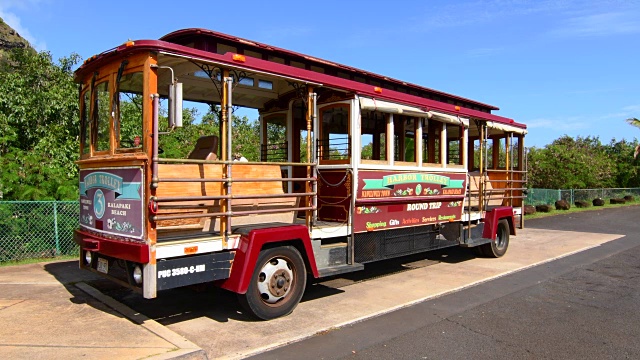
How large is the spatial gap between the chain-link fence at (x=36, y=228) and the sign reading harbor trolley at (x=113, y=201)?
332 cm

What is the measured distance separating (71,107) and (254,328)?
322 inches

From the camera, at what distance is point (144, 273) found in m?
4.49

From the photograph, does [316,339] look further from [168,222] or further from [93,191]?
[93,191]

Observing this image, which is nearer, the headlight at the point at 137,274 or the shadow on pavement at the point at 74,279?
the headlight at the point at 137,274

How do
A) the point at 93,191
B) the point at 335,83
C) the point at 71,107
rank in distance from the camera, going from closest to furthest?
1. the point at 93,191
2. the point at 335,83
3. the point at 71,107

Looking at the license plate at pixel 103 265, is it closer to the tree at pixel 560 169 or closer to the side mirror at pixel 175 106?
the side mirror at pixel 175 106

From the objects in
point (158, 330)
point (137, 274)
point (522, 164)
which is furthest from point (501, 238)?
point (137, 274)

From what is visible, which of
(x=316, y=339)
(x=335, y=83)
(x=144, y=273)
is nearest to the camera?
(x=144, y=273)

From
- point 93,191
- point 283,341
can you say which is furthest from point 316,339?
A: point 93,191

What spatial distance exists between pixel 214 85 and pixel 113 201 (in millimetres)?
2080

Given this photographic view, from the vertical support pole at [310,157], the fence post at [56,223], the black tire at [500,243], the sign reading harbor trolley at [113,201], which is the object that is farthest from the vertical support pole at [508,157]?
the fence post at [56,223]

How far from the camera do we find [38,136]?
1048cm

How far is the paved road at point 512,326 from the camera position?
4.52m

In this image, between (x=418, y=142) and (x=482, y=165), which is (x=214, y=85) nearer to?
(x=418, y=142)
